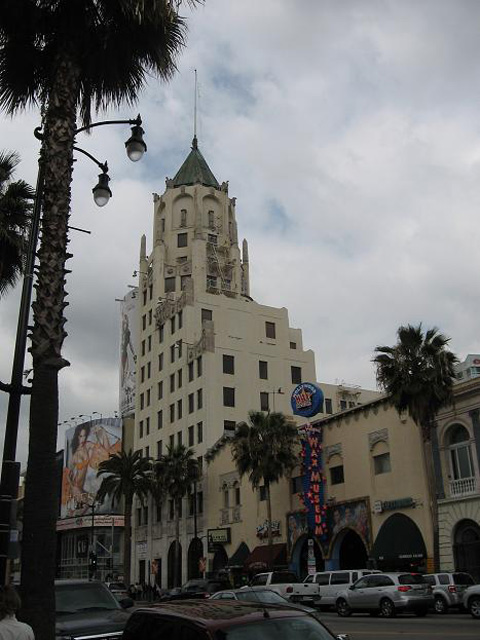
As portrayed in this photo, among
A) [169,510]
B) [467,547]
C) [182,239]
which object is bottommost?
[467,547]

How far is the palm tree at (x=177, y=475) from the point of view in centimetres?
5872

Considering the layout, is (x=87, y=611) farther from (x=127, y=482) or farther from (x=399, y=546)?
(x=127, y=482)

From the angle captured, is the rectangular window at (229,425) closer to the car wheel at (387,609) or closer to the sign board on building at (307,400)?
the sign board on building at (307,400)

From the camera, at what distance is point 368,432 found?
133 feet

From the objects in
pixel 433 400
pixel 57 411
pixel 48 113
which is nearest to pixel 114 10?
pixel 48 113

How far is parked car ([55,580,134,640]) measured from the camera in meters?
10.6

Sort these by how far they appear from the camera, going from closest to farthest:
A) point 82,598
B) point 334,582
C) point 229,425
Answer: point 82,598 → point 334,582 → point 229,425

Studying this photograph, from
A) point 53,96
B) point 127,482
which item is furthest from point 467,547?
point 127,482

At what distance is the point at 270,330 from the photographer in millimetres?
70250

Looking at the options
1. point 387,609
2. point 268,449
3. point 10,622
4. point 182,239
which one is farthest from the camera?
point 182,239

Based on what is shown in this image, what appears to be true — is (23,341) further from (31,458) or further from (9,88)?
(9,88)

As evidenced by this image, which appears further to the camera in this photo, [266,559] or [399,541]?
[266,559]

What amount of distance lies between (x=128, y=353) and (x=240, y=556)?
47.1 m

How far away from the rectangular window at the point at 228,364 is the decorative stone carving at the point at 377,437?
2580 cm
